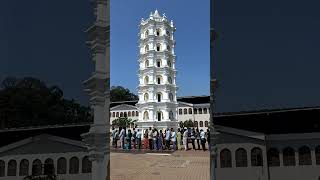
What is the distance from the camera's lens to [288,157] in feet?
6.47

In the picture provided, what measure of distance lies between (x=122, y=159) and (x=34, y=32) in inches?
38.1

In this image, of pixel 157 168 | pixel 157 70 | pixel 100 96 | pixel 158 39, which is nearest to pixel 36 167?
pixel 100 96

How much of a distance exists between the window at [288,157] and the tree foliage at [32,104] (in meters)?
1.19

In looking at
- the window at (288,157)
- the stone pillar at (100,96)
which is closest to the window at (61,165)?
the stone pillar at (100,96)

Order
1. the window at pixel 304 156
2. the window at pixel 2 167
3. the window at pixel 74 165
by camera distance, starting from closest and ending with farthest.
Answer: the window at pixel 304 156
the window at pixel 74 165
the window at pixel 2 167

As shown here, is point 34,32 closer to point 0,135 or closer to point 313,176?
point 0,135

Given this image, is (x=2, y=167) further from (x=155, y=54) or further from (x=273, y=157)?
(x=273, y=157)

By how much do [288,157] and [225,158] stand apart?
34 centimetres

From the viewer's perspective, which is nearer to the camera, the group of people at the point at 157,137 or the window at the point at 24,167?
the window at the point at 24,167

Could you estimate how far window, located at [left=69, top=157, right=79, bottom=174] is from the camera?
2.06 m

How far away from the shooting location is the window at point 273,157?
1.99 metres

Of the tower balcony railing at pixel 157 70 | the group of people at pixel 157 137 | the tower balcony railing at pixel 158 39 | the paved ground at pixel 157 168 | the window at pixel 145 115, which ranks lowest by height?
the paved ground at pixel 157 168

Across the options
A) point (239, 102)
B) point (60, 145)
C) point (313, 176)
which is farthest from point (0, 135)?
point (313, 176)

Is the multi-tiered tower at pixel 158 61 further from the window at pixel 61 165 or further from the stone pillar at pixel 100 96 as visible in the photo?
the window at pixel 61 165
